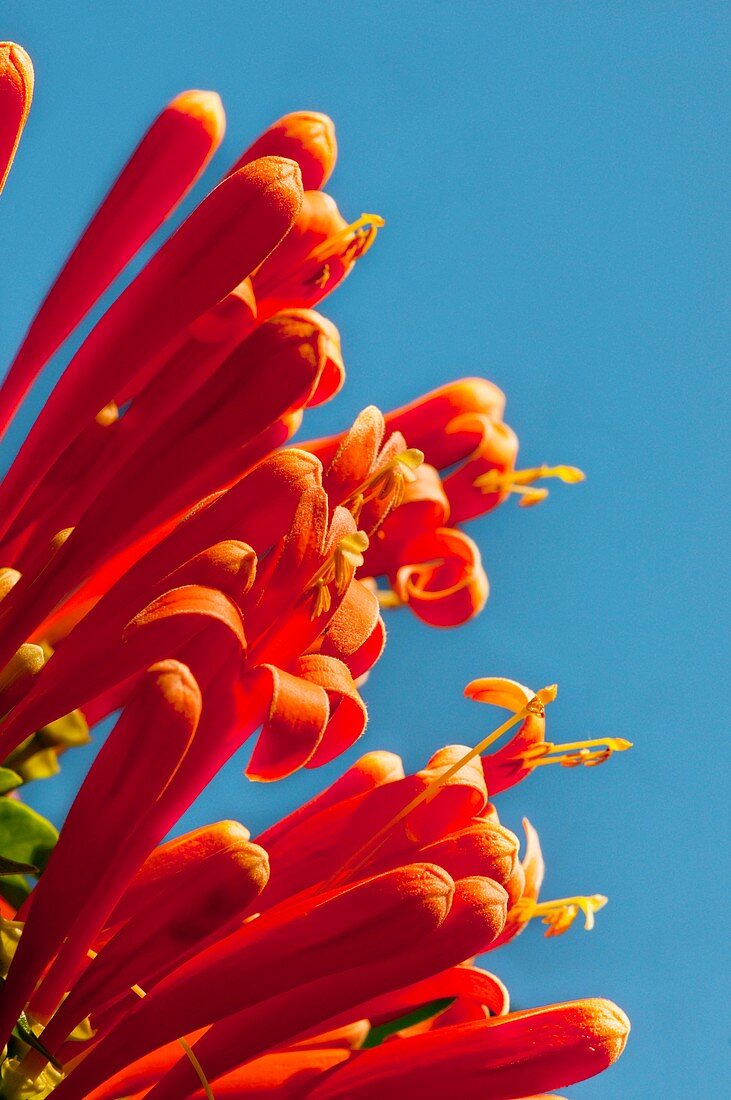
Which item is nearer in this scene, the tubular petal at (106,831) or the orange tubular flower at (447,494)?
the tubular petal at (106,831)

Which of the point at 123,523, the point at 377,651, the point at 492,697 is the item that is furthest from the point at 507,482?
the point at 123,523

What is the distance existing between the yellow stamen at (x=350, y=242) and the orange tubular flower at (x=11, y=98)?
0.46 meters

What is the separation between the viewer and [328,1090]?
1.65m

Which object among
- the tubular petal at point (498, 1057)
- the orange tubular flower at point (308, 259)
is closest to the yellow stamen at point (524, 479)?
the orange tubular flower at point (308, 259)

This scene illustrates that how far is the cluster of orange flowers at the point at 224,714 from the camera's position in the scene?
150cm

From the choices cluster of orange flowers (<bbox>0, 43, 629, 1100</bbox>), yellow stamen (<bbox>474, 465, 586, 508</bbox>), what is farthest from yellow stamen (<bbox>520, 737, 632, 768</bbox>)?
yellow stamen (<bbox>474, 465, 586, 508</bbox>)

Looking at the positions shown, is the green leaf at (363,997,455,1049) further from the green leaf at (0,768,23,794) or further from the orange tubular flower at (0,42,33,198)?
the orange tubular flower at (0,42,33,198)

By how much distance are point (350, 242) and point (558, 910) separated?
1037 mm

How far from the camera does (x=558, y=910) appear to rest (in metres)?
2.19

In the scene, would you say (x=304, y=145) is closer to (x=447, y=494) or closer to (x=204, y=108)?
(x=204, y=108)

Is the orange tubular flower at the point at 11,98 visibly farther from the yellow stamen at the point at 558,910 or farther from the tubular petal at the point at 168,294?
the yellow stamen at the point at 558,910

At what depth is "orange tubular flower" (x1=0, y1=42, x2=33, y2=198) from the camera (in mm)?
1771

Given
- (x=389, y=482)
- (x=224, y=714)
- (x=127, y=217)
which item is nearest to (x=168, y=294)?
(x=127, y=217)

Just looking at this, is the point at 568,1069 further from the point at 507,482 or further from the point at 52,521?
the point at 507,482
